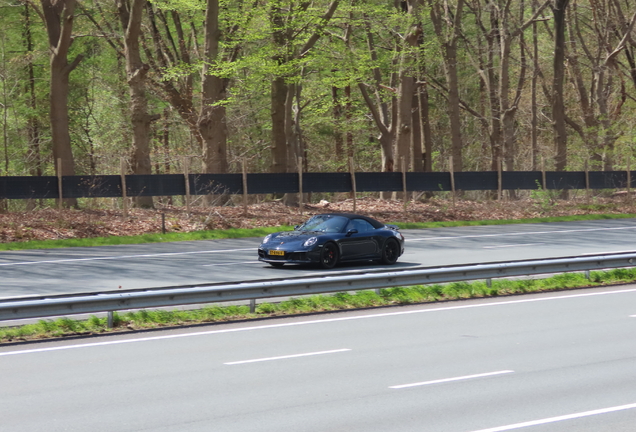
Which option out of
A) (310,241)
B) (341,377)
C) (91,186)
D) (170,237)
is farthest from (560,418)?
(91,186)

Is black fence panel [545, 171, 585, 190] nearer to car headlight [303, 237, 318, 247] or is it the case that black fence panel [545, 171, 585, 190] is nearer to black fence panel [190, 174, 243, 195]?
black fence panel [190, 174, 243, 195]

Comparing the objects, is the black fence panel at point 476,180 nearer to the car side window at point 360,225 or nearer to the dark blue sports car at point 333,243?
the dark blue sports car at point 333,243

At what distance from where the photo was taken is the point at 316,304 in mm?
13156

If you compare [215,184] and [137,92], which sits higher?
[137,92]

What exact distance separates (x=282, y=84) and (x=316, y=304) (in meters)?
22.5

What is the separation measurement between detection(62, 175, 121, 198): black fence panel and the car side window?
38.5 feet

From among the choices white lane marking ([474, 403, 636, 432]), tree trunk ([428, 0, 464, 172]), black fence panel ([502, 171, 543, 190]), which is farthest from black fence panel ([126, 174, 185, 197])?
white lane marking ([474, 403, 636, 432])

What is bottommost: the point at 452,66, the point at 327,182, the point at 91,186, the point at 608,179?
the point at 608,179

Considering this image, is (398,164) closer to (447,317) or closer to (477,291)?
(477,291)

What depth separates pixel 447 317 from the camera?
12.3m

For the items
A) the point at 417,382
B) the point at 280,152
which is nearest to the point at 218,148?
the point at 280,152

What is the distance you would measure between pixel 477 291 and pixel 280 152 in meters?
20.6

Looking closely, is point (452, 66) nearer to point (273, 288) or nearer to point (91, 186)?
point (91, 186)

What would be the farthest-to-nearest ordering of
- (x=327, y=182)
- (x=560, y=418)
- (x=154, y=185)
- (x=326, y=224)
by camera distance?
1. (x=327, y=182)
2. (x=154, y=185)
3. (x=326, y=224)
4. (x=560, y=418)
